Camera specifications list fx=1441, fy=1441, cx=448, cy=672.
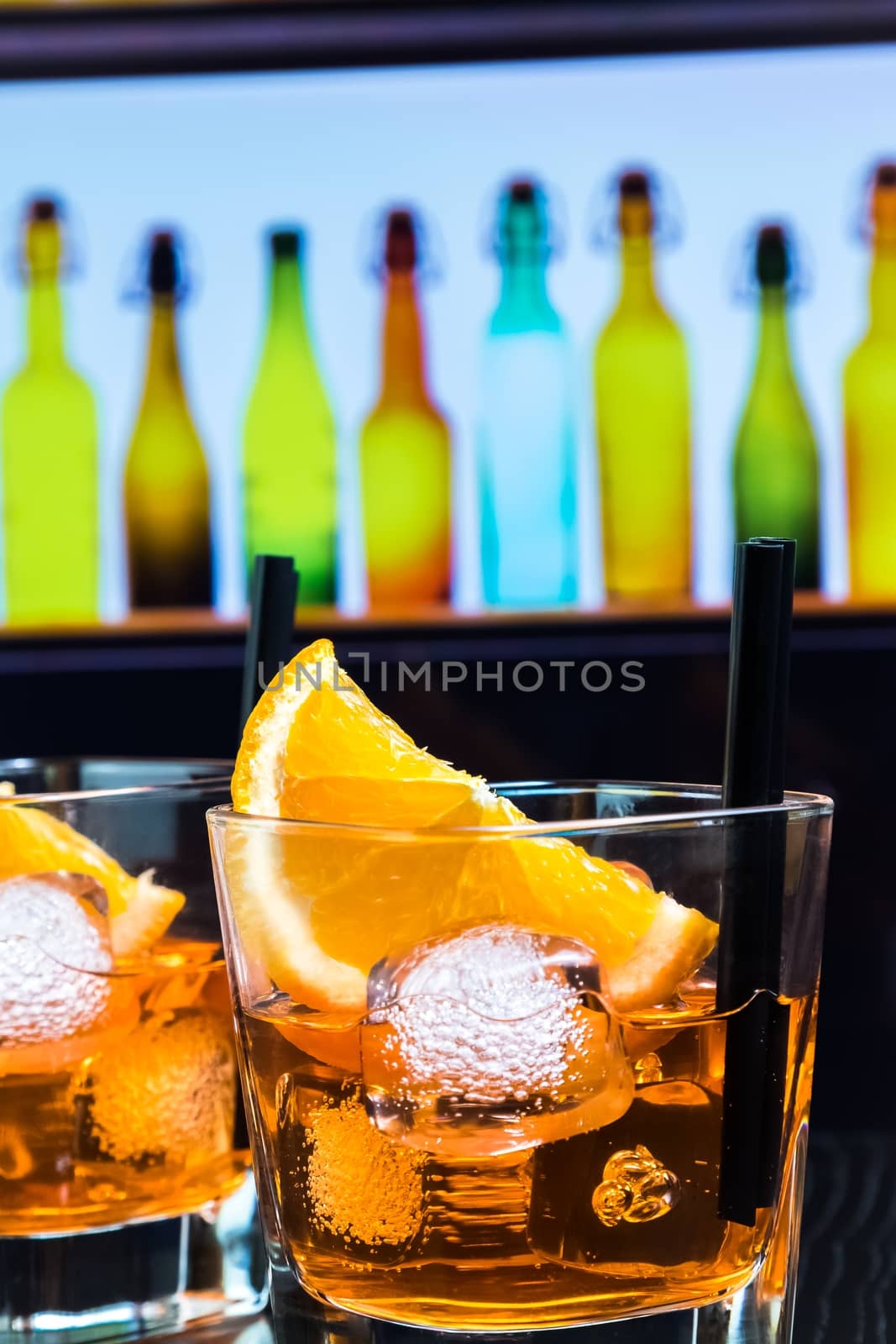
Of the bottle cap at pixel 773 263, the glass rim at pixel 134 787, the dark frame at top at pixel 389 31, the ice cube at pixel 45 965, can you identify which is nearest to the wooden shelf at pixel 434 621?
the bottle cap at pixel 773 263

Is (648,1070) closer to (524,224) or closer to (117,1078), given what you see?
(117,1078)

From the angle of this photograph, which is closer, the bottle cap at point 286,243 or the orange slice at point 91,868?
the orange slice at point 91,868

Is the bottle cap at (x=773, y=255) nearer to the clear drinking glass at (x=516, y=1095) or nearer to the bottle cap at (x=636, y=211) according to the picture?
the bottle cap at (x=636, y=211)

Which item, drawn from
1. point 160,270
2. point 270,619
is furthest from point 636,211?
point 270,619

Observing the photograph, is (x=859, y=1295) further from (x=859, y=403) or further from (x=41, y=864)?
(x=859, y=403)

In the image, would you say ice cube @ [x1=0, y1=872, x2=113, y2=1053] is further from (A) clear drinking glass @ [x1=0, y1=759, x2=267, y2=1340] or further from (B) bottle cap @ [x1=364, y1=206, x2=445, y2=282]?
(B) bottle cap @ [x1=364, y1=206, x2=445, y2=282]

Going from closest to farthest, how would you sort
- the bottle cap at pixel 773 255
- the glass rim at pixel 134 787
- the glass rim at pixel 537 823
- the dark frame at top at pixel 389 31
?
the glass rim at pixel 537 823 < the glass rim at pixel 134 787 < the dark frame at top at pixel 389 31 < the bottle cap at pixel 773 255

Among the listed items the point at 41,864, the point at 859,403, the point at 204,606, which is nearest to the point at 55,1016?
the point at 41,864

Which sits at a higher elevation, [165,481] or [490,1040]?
[165,481]
